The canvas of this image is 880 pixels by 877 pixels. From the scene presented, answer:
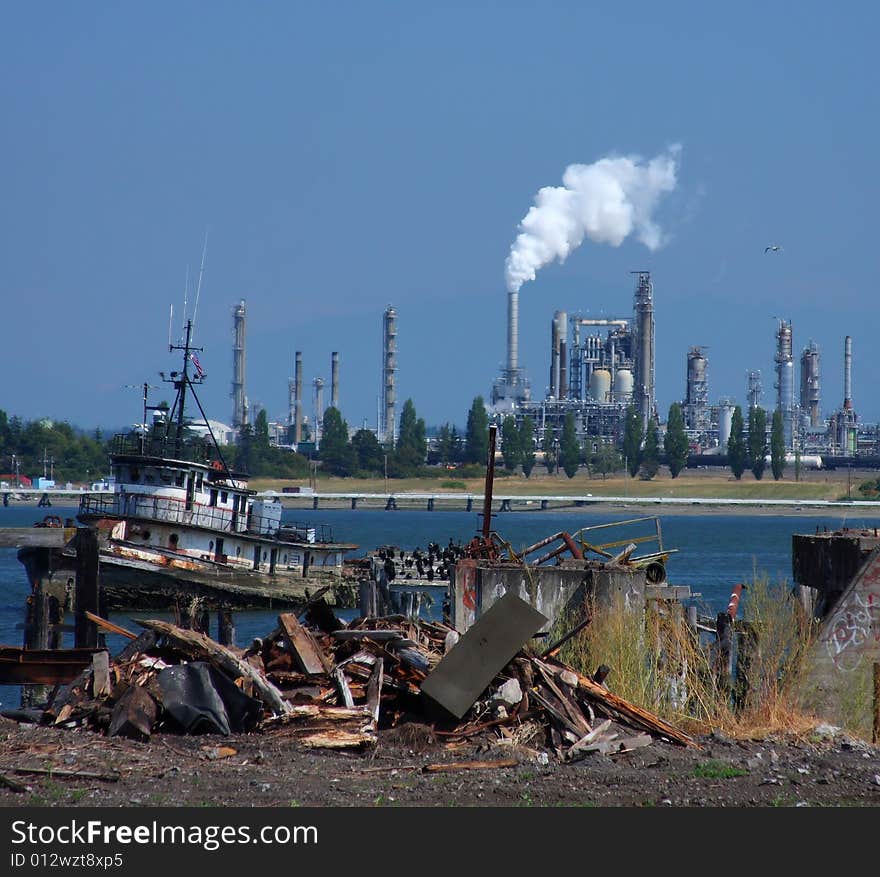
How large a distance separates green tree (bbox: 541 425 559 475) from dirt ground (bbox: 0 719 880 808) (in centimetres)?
16466

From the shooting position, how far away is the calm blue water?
4653 cm

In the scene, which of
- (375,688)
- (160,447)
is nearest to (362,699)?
(375,688)

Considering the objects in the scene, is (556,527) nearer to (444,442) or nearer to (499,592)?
(444,442)

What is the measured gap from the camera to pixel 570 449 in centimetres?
17625

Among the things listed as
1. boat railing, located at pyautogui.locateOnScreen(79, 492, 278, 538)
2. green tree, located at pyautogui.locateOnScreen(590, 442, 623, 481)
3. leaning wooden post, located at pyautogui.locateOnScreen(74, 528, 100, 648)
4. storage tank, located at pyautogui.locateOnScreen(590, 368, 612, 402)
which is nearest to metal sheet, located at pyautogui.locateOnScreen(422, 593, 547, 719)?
leaning wooden post, located at pyautogui.locateOnScreen(74, 528, 100, 648)

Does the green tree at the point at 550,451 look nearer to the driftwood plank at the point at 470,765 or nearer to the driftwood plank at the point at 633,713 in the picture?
the driftwood plank at the point at 633,713

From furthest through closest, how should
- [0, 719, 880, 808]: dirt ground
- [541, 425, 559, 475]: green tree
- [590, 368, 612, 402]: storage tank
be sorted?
[590, 368, 612, 402]: storage tank, [541, 425, 559, 475]: green tree, [0, 719, 880, 808]: dirt ground

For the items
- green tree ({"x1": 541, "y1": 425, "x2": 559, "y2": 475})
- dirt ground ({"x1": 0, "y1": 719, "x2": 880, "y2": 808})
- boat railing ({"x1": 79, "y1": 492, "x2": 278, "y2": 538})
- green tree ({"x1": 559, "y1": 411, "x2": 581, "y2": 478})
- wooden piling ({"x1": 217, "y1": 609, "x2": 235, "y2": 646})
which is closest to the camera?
dirt ground ({"x1": 0, "y1": 719, "x2": 880, "y2": 808})

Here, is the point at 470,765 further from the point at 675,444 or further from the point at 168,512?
the point at 675,444

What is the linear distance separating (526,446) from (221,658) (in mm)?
159798

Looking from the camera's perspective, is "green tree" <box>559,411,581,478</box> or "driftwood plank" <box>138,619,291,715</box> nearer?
"driftwood plank" <box>138,619,291,715</box>

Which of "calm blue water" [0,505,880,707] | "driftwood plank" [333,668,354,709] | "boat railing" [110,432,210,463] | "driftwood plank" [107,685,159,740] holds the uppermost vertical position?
"boat railing" [110,432,210,463]

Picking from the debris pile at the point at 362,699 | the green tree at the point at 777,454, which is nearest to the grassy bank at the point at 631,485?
the green tree at the point at 777,454

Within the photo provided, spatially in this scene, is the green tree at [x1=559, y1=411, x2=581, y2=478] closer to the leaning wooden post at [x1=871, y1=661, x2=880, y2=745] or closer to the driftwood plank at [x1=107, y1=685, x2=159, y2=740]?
the leaning wooden post at [x1=871, y1=661, x2=880, y2=745]
